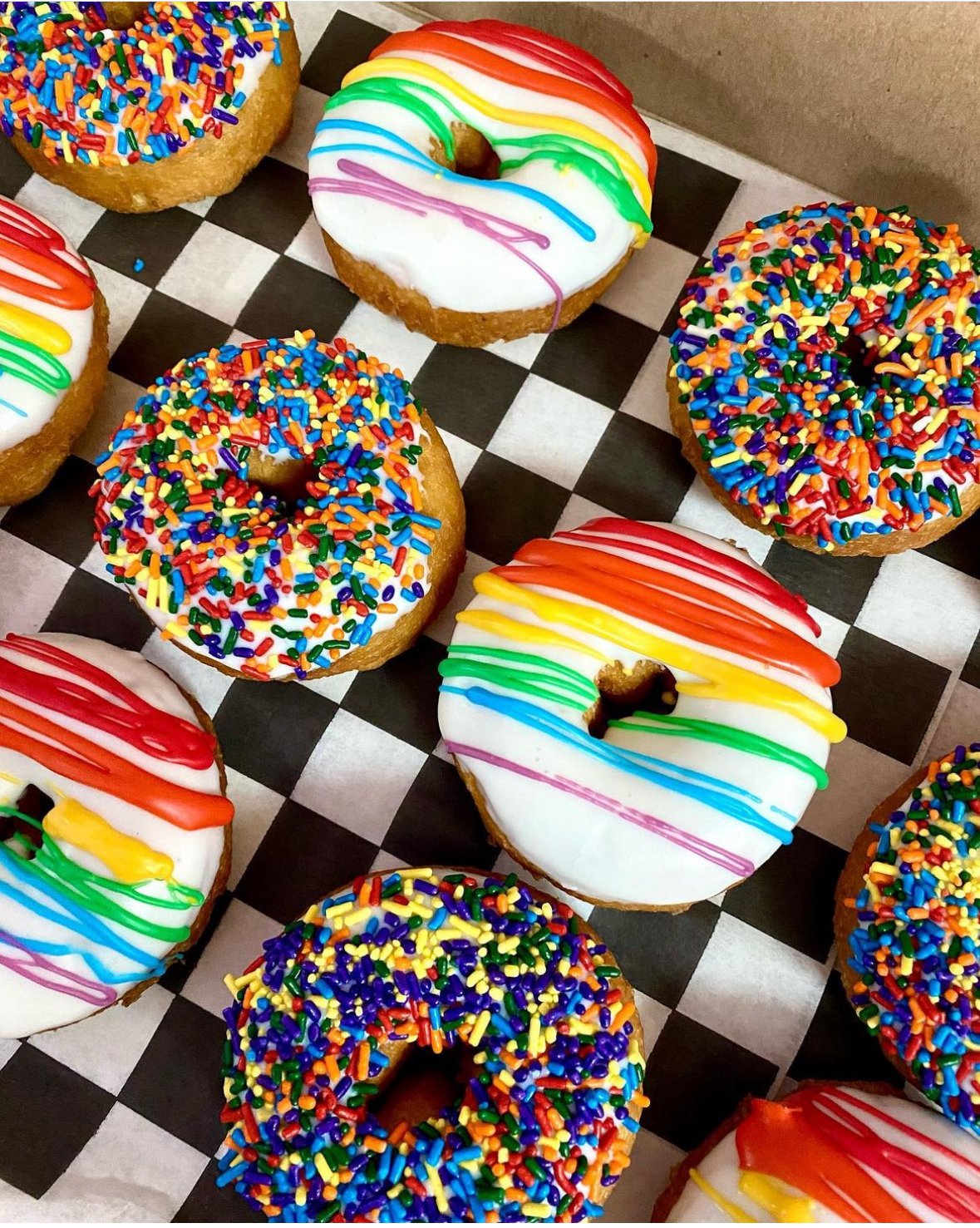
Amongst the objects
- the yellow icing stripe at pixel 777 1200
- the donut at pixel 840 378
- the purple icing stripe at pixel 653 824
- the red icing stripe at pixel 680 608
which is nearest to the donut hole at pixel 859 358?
the donut at pixel 840 378

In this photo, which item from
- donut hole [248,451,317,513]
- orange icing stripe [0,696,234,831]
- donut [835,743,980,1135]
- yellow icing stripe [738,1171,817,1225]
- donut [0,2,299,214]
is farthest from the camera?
donut [0,2,299,214]

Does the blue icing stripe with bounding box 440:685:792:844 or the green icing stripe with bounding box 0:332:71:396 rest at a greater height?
the blue icing stripe with bounding box 440:685:792:844

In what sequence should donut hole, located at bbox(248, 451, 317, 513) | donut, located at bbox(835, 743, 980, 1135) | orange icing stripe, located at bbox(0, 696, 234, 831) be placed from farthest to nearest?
donut hole, located at bbox(248, 451, 317, 513), orange icing stripe, located at bbox(0, 696, 234, 831), donut, located at bbox(835, 743, 980, 1135)

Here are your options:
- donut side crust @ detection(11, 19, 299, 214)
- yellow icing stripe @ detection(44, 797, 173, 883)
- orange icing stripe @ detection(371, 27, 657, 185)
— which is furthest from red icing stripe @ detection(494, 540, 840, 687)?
donut side crust @ detection(11, 19, 299, 214)

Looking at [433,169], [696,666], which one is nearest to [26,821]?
[696,666]

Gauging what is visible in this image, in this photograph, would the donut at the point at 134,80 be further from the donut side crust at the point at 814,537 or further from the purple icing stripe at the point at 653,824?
the purple icing stripe at the point at 653,824

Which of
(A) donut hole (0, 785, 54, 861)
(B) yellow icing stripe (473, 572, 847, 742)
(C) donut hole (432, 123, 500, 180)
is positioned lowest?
(A) donut hole (0, 785, 54, 861)

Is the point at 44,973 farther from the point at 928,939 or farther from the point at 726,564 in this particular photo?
the point at 928,939

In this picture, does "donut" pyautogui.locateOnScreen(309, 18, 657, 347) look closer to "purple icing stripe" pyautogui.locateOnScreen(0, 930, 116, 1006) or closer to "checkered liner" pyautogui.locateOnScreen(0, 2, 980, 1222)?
"checkered liner" pyautogui.locateOnScreen(0, 2, 980, 1222)
